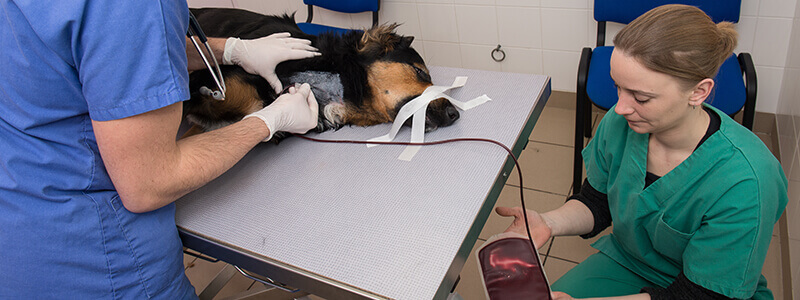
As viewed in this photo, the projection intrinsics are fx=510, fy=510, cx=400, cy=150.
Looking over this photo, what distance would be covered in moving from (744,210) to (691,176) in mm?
146

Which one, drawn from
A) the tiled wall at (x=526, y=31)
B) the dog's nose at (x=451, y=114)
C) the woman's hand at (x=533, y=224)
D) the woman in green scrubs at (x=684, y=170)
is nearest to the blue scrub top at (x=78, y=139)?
the dog's nose at (x=451, y=114)

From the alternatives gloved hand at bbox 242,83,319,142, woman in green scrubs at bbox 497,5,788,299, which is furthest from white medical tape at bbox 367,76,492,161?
woman in green scrubs at bbox 497,5,788,299

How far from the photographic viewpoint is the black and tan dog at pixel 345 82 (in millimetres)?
1716

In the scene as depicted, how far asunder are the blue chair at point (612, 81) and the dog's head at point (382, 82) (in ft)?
3.10

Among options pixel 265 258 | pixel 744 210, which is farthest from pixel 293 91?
pixel 744 210

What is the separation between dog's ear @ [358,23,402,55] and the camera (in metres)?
1.83

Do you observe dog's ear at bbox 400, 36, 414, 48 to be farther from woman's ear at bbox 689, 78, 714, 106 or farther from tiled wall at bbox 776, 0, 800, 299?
tiled wall at bbox 776, 0, 800, 299

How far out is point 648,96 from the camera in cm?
120

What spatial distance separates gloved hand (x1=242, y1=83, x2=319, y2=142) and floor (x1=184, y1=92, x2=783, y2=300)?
0.81m

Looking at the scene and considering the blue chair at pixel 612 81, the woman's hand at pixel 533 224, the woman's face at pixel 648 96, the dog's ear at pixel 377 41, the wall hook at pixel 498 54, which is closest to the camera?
the woman's face at pixel 648 96

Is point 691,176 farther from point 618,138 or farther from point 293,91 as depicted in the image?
point 293,91

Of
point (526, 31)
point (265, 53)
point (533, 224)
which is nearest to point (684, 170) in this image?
point (533, 224)

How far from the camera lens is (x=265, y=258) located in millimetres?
1289

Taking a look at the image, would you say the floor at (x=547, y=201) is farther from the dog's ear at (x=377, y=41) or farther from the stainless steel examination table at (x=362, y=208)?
the dog's ear at (x=377, y=41)
